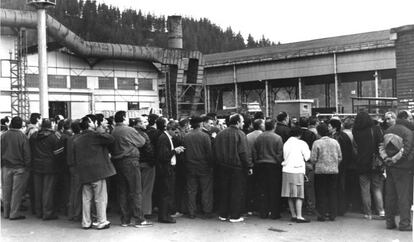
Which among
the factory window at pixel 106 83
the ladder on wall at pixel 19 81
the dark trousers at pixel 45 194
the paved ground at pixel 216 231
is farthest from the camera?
the factory window at pixel 106 83

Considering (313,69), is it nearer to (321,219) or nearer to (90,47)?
(90,47)

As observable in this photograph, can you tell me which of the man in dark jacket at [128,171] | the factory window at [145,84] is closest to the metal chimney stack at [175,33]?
the factory window at [145,84]

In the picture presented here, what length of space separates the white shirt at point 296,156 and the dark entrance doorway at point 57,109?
2816 centimetres

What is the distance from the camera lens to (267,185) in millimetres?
8727

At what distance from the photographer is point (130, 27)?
69.4m

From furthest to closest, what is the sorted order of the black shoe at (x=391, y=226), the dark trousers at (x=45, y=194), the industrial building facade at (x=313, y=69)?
the industrial building facade at (x=313, y=69) → the dark trousers at (x=45, y=194) → the black shoe at (x=391, y=226)

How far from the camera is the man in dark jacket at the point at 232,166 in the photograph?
28.0ft

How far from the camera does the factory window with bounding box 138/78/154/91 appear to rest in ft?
129

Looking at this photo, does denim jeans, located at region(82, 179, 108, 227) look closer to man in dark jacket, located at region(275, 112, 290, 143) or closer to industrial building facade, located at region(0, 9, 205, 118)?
man in dark jacket, located at region(275, 112, 290, 143)

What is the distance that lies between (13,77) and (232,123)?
26.3 meters

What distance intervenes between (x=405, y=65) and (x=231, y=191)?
32.9ft

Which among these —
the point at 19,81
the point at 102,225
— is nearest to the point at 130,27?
the point at 19,81

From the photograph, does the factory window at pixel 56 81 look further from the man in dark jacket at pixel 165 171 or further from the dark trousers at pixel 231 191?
the dark trousers at pixel 231 191

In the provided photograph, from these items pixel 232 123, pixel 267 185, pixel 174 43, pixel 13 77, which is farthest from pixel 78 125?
pixel 174 43
